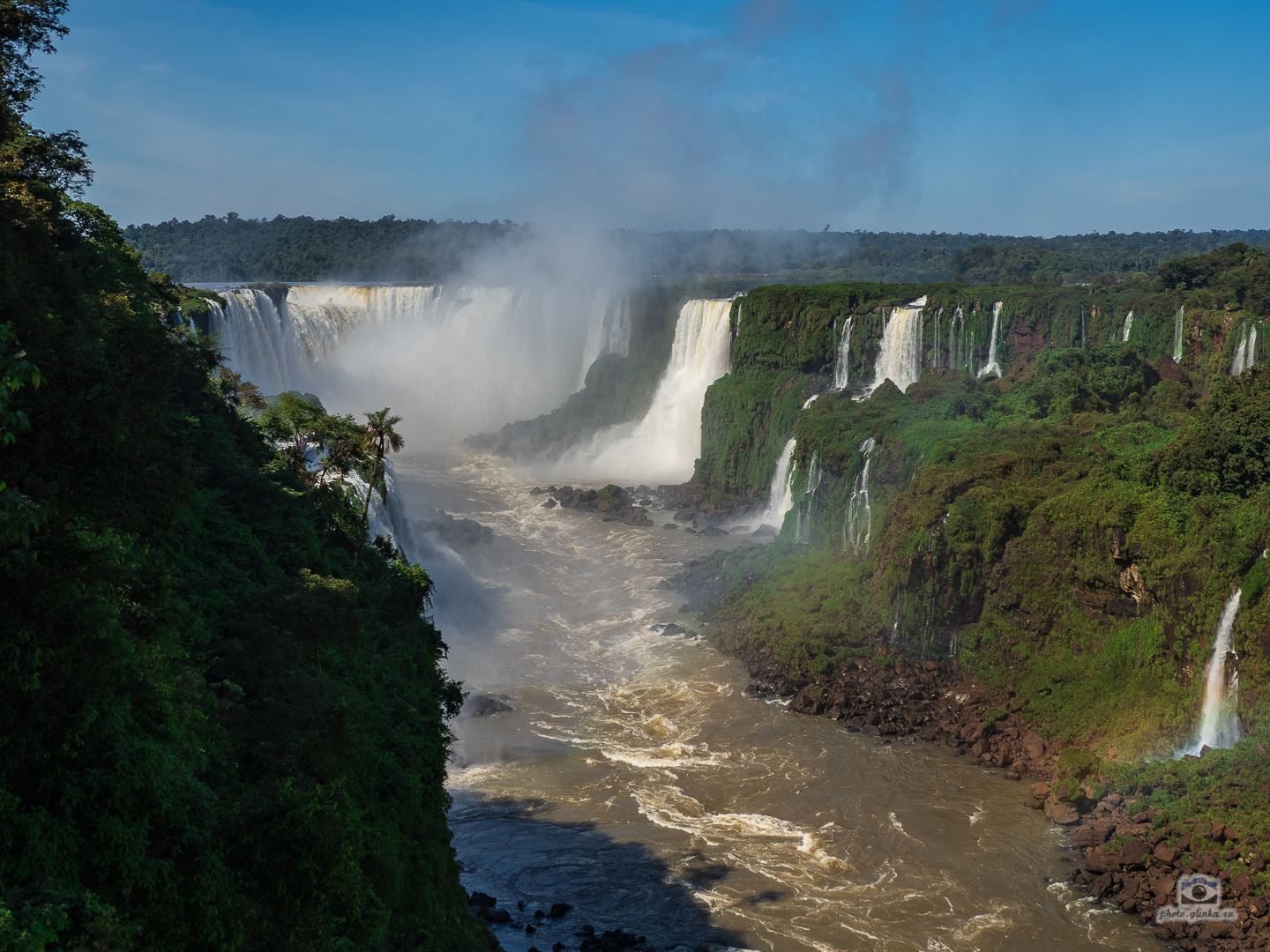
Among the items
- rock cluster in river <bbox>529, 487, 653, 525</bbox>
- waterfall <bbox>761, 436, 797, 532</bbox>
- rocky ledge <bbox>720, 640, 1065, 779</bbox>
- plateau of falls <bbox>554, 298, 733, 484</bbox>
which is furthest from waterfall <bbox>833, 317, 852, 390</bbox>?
rocky ledge <bbox>720, 640, 1065, 779</bbox>

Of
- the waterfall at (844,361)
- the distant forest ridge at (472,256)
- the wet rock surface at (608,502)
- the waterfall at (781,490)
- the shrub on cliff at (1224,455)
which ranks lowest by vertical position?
the wet rock surface at (608,502)

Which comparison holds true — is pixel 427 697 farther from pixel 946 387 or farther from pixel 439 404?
pixel 439 404

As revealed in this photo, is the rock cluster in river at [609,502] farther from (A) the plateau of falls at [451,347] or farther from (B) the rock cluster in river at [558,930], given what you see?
(B) the rock cluster in river at [558,930]

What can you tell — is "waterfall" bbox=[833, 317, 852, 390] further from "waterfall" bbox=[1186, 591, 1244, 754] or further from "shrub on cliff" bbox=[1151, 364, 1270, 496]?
"waterfall" bbox=[1186, 591, 1244, 754]

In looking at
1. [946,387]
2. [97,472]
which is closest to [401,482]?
[946,387]

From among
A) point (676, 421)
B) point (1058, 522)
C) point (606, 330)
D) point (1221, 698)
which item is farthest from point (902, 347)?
point (1221, 698)

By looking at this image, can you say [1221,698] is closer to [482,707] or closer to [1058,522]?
[1058,522]

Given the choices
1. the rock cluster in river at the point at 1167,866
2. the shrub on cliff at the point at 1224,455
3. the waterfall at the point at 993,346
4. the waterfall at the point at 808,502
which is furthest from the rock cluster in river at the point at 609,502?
the rock cluster in river at the point at 1167,866
